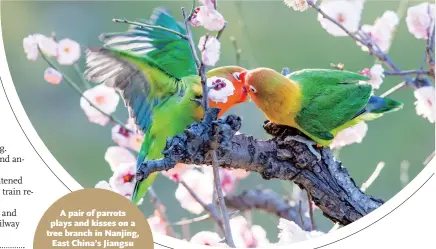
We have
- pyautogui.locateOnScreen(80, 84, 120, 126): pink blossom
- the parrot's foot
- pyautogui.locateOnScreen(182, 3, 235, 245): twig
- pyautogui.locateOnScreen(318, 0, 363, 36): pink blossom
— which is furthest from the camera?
pyautogui.locateOnScreen(80, 84, 120, 126): pink blossom

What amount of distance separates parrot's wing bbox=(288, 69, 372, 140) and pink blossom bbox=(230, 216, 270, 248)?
0.20 metres

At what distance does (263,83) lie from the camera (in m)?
0.80

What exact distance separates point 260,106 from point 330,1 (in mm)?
227

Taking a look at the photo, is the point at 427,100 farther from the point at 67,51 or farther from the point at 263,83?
the point at 67,51

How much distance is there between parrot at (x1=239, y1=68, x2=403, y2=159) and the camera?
811mm

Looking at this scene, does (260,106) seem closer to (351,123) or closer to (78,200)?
(351,123)

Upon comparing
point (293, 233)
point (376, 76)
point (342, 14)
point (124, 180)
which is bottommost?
point (293, 233)

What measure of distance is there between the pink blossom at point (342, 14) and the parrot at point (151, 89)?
179 millimetres

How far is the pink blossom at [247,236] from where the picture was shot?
0.93m

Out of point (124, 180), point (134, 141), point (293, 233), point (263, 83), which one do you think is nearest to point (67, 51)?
point (134, 141)

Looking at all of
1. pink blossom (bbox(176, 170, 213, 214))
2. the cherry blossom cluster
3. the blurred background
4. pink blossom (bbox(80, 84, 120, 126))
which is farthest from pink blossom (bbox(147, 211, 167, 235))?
the blurred background

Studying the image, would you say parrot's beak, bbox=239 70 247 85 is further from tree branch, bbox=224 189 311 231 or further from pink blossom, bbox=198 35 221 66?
tree branch, bbox=224 189 311 231

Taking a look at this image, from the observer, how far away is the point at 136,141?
101 cm

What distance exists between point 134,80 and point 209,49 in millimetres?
103
